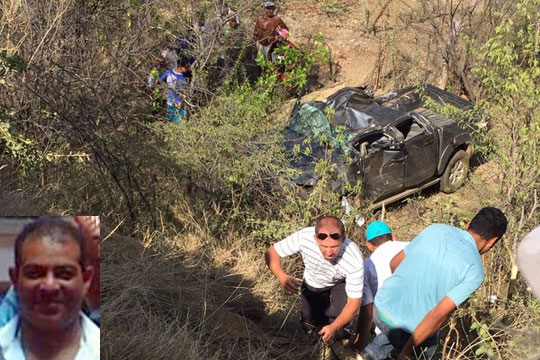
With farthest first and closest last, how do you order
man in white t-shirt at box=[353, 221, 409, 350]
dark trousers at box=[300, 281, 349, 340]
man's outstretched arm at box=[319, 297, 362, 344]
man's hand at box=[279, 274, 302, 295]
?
dark trousers at box=[300, 281, 349, 340] < man in white t-shirt at box=[353, 221, 409, 350] < man's hand at box=[279, 274, 302, 295] < man's outstretched arm at box=[319, 297, 362, 344]

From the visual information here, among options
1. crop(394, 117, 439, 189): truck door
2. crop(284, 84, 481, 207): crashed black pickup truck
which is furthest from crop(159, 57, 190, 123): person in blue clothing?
crop(394, 117, 439, 189): truck door

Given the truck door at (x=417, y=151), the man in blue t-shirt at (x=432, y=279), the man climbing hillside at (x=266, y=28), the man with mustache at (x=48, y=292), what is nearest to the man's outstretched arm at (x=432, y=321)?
the man in blue t-shirt at (x=432, y=279)

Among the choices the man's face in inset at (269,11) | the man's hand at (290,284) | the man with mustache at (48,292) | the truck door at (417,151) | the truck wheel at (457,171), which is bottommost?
the truck wheel at (457,171)

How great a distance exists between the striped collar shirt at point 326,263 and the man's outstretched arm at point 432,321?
59 cm

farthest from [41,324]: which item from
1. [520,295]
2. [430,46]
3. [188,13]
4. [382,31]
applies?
[382,31]

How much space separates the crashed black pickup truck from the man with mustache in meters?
6.14

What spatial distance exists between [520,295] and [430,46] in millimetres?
9504

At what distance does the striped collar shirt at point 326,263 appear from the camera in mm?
4555

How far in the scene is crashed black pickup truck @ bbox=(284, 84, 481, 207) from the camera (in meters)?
9.05

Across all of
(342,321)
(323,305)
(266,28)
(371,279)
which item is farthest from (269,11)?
(342,321)

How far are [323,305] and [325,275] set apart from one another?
0.37 metres

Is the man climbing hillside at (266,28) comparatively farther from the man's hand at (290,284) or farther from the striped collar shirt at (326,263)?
the man's hand at (290,284)

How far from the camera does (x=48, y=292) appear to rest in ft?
7.29

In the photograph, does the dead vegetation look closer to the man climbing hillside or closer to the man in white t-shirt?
the man in white t-shirt
